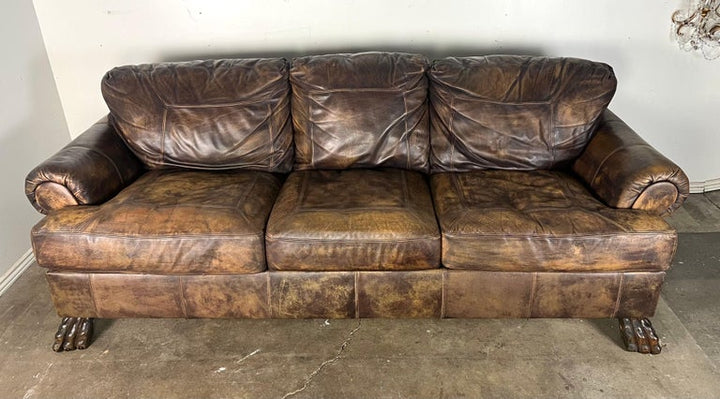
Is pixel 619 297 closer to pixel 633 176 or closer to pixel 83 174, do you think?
pixel 633 176

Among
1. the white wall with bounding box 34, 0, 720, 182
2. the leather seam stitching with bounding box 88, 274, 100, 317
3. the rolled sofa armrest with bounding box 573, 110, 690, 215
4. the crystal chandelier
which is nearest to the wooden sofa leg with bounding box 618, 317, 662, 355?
the rolled sofa armrest with bounding box 573, 110, 690, 215

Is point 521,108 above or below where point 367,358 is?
above

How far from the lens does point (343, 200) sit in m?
2.05

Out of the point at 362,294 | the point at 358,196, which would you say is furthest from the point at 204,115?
the point at 362,294

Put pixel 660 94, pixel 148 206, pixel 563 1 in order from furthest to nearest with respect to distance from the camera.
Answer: pixel 660 94 → pixel 563 1 → pixel 148 206

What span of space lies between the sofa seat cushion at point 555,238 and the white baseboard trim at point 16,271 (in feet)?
5.99

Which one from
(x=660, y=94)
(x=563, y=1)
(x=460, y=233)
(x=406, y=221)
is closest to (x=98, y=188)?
(x=406, y=221)

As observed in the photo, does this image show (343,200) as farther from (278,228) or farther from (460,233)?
(460,233)

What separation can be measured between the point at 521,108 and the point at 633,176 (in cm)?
54

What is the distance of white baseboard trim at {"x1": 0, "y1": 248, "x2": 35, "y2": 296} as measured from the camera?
237 cm

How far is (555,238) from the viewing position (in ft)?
6.06

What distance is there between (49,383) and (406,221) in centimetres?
130

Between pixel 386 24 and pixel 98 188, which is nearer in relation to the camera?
pixel 98 188

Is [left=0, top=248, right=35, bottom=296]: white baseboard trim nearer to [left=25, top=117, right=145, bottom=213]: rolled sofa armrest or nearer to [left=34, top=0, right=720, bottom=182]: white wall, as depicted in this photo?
[left=25, top=117, right=145, bottom=213]: rolled sofa armrest
